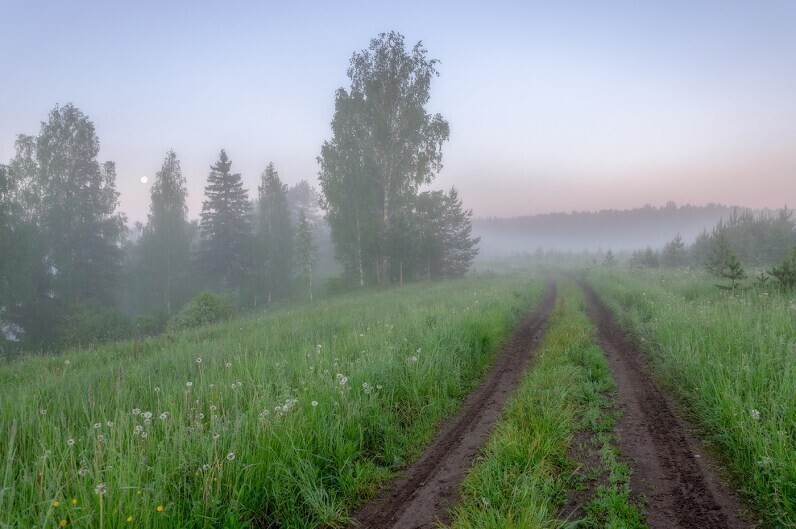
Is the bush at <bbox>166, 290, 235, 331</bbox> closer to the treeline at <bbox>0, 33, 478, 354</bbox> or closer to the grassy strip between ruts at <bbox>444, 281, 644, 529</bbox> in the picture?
the treeline at <bbox>0, 33, 478, 354</bbox>

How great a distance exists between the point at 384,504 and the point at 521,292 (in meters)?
17.3

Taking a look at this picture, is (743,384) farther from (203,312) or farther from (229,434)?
(203,312)

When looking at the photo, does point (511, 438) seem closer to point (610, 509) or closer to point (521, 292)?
point (610, 509)

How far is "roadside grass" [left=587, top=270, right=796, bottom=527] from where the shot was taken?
3.81 m

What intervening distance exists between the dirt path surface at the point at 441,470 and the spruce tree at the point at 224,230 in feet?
124

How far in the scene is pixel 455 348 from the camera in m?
8.54

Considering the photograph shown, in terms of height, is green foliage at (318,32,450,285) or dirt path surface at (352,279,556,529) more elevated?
green foliage at (318,32,450,285)

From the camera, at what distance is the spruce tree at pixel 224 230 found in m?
39.6

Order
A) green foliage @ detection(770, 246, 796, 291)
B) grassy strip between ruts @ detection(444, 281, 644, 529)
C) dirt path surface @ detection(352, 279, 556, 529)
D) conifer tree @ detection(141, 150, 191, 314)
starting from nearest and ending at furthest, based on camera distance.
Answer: grassy strip between ruts @ detection(444, 281, 644, 529) → dirt path surface @ detection(352, 279, 556, 529) → green foliage @ detection(770, 246, 796, 291) → conifer tree @ detection(141, 150, 191, 314)

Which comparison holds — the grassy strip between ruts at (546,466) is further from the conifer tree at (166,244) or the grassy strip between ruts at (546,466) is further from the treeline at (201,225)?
the conifer tree at (166,244)

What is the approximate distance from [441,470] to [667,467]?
8.48ft

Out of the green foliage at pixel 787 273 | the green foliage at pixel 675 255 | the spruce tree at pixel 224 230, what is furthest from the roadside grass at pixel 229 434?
the green foliage at pixel 675 255

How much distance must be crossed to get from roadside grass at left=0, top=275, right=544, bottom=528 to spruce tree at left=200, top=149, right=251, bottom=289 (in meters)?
32.3

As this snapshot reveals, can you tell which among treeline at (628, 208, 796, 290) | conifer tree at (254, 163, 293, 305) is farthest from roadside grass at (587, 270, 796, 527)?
conifer tree at (254, 163, 293, 305)
